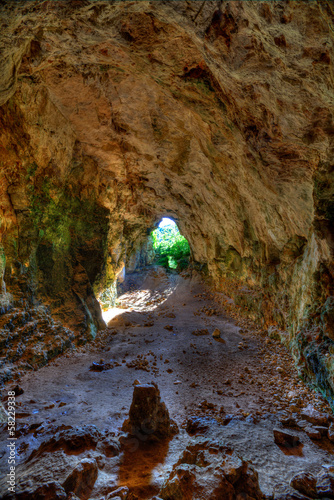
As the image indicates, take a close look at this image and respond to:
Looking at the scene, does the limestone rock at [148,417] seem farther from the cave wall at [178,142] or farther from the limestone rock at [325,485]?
the cave wall at [178,142]

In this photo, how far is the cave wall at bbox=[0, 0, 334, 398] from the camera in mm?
2744

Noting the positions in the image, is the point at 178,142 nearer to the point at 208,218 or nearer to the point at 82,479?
the point at 208,218

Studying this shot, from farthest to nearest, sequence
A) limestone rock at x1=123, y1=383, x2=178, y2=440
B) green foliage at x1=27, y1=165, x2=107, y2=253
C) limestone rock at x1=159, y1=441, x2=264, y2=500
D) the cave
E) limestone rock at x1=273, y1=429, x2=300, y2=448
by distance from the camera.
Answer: green foliage at x1=27, y1=165, x2=107, y2=253, limestone rock at x1=123, y1=383, x2=178, y2=440, limestone rock at x1=273, y1=429, x2=300, y2=448, the cave, limestone rock at x1=159, y1=441, x2=264, y2=500

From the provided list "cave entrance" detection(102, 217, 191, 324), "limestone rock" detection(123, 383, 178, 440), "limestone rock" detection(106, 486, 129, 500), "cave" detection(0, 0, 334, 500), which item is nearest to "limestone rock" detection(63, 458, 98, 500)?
"cave" detection(0, 0, 334, 500)

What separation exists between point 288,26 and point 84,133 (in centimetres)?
639

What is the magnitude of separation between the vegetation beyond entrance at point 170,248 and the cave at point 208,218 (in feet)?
24.6

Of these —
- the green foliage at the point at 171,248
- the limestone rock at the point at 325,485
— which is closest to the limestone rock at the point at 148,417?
the limestone rock at the point at 325,485

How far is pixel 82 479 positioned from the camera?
2045mm

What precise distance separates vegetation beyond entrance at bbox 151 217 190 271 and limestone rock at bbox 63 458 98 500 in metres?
14.3

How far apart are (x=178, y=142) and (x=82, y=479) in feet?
24.1

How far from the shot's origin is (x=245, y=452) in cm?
251

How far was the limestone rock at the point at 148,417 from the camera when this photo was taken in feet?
9.29

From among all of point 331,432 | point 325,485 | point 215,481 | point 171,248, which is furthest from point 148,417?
point 171,248

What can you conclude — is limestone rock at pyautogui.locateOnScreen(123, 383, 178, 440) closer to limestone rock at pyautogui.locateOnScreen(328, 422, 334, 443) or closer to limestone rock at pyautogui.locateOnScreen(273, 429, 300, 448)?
Answer: limestone rock at pyautogui.locateOnScreen(273, 429, 300, 448)
